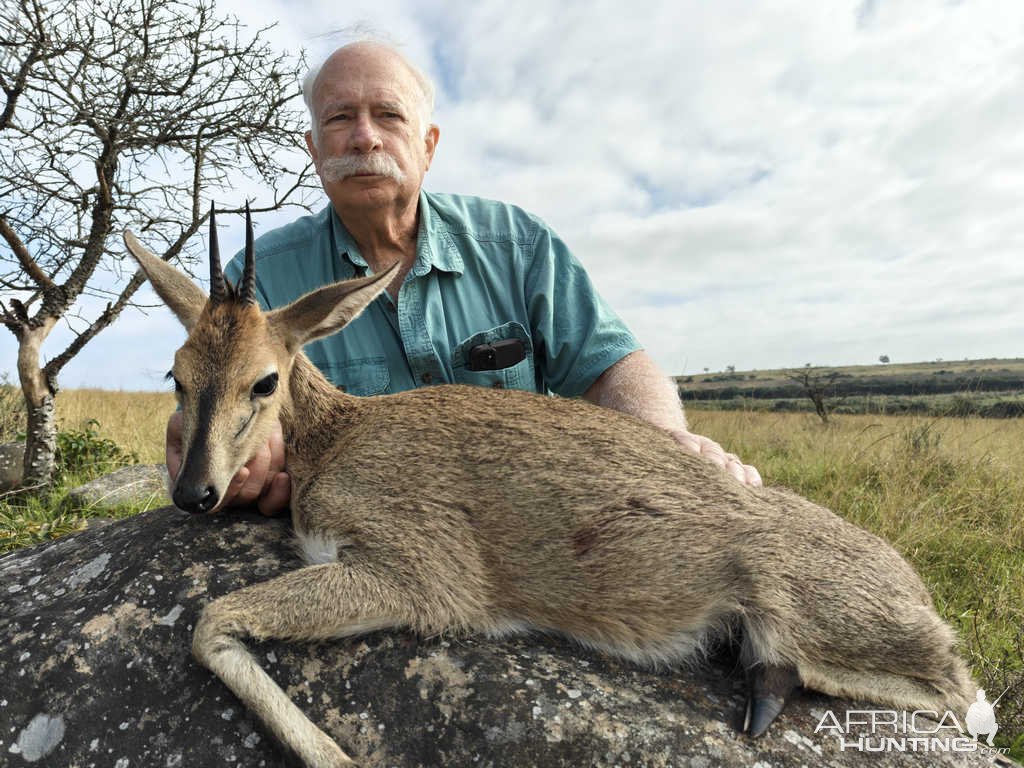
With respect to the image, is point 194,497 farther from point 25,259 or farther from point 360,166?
point 25,259

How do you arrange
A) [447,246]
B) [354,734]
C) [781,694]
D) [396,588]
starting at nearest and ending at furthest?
[354,734] → [781,694] → [396,588] → [447,246]

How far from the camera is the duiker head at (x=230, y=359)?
307cm

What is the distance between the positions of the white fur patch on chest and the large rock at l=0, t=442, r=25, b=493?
7809 millimetres

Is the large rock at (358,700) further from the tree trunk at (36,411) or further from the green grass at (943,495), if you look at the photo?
the tree trunk at (36,411)

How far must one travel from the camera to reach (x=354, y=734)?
2.68 meters

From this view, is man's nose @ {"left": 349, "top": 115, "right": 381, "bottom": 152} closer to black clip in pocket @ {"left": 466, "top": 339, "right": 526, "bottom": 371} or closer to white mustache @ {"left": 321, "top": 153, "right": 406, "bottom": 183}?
white mustache @ {"left": 321, "top": 153, "right": 406, "bottom": 183}

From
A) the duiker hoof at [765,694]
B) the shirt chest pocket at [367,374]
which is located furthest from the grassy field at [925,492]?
the shirt chest pocket at [367,374]

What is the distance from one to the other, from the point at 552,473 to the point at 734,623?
1.04 meters

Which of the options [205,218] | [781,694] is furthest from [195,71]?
[781,694]

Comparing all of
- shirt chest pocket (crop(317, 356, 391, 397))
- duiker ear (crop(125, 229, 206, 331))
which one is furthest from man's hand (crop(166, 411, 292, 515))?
shirt chest pocket (crop(317, 356, 391, 397))

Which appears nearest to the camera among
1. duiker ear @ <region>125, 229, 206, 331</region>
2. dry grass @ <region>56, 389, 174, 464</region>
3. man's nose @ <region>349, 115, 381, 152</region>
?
duiker ear @ <region>125, 229, 206, 331</region>

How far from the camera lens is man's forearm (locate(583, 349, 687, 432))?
5.40 meters

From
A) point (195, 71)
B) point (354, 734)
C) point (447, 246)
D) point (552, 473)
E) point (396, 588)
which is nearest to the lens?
point (354, 734)

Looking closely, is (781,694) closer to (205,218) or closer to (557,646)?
(557,646)
